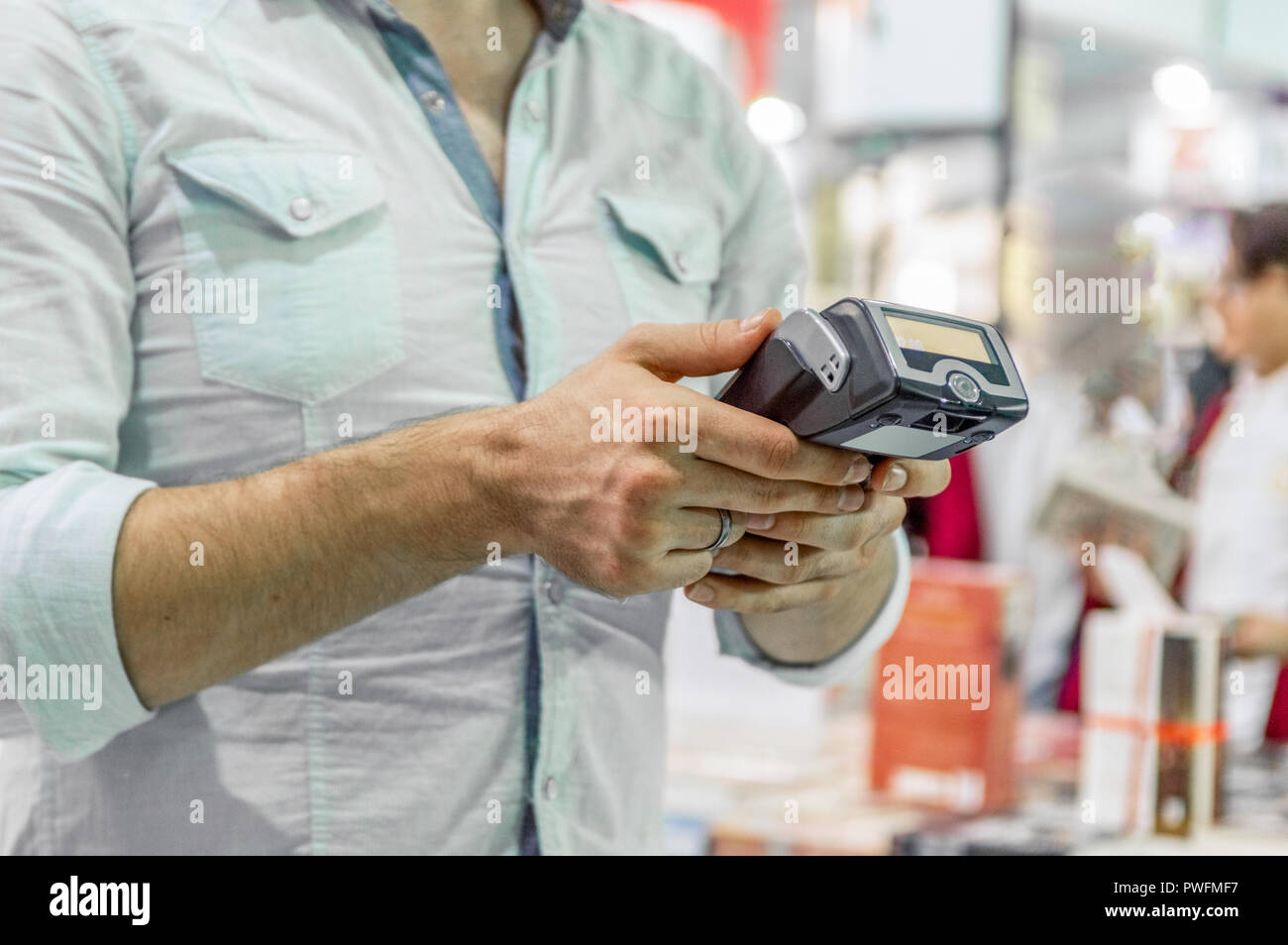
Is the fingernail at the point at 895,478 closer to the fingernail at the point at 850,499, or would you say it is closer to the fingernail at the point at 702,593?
the fingernail at the point at 850,499

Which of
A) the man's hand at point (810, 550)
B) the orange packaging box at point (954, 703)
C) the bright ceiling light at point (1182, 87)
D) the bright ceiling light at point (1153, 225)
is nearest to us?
the man's hand at point (810, 550)

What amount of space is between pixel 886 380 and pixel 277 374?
1.47 feet

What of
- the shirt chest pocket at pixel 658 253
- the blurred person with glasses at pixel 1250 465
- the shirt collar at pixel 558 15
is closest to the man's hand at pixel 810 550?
the shirt chest pocket at pixel 658 253

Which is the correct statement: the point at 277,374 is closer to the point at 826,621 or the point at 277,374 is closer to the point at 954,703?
the point at 826,621

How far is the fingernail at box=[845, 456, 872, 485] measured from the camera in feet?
2.62

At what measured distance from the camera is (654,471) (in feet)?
2.49

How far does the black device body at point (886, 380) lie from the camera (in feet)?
2.41

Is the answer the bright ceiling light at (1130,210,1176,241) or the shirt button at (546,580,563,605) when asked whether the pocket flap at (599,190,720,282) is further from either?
the bright ceiling light at (1130,210,1176,241)

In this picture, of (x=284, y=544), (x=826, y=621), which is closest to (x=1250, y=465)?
(x=826, y=621)

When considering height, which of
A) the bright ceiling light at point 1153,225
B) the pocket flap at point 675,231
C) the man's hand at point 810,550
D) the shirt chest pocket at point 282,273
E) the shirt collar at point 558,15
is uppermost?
the bright ceiling light at point 1153,225

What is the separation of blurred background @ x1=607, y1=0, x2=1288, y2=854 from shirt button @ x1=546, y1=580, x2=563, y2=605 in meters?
0.75

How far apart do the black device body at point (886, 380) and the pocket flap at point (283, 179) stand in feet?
1.16
